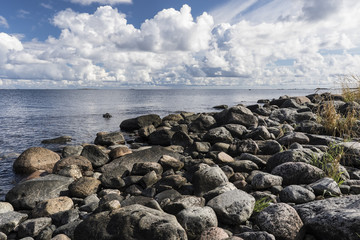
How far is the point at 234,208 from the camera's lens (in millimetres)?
4422

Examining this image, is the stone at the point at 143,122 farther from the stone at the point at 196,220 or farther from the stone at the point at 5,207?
the stone at the point at 196,220

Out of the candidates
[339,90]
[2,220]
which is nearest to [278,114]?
[339,90]

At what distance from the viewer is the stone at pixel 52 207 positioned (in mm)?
5711

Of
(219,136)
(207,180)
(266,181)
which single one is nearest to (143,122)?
(219,136)

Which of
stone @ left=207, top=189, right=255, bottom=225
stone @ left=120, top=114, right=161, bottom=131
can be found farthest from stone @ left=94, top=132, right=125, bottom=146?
stone @ left=207, top=189, right=255, bottom=225

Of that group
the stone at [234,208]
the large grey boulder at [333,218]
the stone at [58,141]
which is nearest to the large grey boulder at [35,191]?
the stone at [234,208]

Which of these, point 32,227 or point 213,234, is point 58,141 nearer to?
point 32,227

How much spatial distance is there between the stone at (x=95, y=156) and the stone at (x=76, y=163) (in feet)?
1.51

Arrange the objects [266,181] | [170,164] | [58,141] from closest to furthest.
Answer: [266,181] → [170,164] → [58,141]

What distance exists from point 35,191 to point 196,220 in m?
5.38

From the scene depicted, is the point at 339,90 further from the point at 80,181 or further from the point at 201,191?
the point at 80,181

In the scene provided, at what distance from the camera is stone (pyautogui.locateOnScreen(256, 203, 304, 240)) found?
375 cm

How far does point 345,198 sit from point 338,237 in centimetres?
121

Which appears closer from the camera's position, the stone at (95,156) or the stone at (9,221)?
the stone at (9,221)
